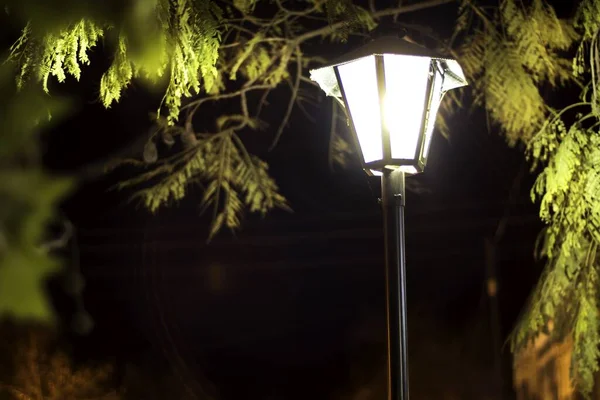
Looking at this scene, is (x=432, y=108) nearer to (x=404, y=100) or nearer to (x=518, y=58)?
(x=404, y=100)

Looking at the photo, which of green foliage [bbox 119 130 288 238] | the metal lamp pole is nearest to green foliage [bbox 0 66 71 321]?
the metal lamp pole

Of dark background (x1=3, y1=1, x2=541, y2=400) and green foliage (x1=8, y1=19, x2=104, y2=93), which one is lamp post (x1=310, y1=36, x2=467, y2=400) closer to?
green foliage (x1=8, y1=19, x2=104, y2=93)

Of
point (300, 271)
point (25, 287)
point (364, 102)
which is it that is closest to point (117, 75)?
point (364, 102)

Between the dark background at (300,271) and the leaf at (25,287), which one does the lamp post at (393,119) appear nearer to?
the leaf at (25,287)

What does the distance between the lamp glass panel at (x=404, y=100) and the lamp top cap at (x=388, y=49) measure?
27mm

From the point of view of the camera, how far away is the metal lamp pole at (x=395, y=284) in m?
3.50

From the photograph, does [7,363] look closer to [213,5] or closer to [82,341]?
[82,341]

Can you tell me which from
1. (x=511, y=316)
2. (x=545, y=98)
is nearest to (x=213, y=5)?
(x=545, y=98)

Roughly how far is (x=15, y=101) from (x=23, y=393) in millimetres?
10751

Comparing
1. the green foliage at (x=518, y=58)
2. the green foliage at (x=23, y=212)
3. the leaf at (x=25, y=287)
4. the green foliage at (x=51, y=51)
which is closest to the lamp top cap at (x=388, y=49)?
the green foliage at (x=51, y=51)

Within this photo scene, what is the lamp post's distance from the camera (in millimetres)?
3617

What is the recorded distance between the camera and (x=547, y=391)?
6.92m

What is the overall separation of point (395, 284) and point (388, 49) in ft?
3.75

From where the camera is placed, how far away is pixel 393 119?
368cm
